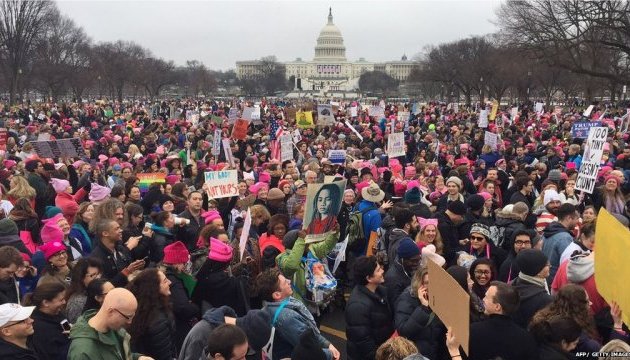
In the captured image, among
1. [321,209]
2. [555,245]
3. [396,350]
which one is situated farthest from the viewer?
[555,245]

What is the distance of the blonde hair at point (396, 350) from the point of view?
3.54 m

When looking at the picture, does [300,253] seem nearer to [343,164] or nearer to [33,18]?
[343,164]

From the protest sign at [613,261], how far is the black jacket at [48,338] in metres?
3.57

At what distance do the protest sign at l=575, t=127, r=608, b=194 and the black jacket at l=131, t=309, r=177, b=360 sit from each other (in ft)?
20.5

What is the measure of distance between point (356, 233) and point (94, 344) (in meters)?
4.19

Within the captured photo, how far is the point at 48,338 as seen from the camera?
416cm

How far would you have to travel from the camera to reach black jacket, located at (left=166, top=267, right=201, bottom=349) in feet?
15.5

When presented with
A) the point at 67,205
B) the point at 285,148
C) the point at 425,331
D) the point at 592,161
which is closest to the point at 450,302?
the point at 425,331

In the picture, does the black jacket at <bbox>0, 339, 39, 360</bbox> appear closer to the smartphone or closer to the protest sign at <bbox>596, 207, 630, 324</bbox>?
the smartphone

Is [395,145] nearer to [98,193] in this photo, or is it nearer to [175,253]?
[98,193]

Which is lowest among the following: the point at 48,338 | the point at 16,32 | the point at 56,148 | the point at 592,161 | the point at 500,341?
the point at 48,338

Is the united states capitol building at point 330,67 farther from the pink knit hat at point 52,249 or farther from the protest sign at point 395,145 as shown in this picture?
the pink knit hat at point 52,249

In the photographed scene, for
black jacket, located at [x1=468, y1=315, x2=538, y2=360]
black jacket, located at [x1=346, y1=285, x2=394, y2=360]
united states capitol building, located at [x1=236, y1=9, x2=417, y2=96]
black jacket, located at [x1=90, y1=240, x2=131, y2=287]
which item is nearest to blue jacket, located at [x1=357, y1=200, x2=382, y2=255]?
black jacket, located at [x1=346, y1=285, x2=394, y2=360]

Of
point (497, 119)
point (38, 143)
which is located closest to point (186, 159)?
point (38, 143)
